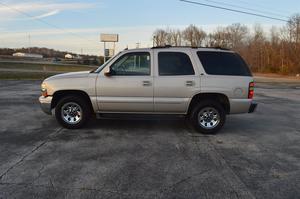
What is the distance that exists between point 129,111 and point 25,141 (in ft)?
7.57

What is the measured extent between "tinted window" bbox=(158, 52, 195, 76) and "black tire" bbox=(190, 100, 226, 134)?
0.82 metres

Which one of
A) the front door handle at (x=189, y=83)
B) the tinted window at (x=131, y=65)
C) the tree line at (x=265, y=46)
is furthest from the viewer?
the tree line at (x=265, y=46)

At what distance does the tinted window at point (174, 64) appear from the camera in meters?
5.91

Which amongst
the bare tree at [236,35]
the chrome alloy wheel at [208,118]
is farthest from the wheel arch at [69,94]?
the bare tree at [236,35]

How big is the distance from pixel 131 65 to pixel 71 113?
1.90m

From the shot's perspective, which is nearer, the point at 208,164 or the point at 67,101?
the point at 208,164

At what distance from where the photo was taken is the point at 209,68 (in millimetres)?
5926

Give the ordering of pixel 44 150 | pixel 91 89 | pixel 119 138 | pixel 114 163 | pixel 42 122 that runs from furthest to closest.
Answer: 1. pixel 42 122
2. pixel 91 89
3. pixel 119 138
4. pixel 44 150
5. pixel 114 163

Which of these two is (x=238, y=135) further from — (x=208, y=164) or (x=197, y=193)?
(x=197, y=193)

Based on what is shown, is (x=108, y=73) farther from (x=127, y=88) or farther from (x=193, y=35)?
(x=193, y=35)

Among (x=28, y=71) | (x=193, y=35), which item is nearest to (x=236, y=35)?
(x=193, y=35)

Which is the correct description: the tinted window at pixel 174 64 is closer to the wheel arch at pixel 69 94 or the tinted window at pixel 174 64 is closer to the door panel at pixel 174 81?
the door panel at pixel 174 81

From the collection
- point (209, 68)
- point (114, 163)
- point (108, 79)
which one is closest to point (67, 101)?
point (108, 79)

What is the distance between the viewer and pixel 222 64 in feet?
19.6
